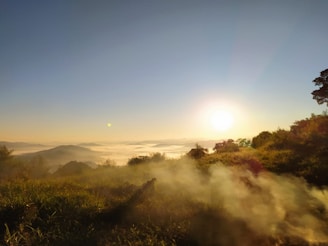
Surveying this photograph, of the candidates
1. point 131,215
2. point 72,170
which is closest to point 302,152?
point 131,215

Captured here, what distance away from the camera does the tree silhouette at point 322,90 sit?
2578 centimetres

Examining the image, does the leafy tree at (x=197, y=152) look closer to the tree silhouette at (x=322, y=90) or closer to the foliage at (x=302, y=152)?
the foliage at (x=302, y=152)

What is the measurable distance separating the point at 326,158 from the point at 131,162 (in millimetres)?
11148

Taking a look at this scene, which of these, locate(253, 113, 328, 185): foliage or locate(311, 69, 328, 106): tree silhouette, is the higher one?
locate(311, 69, 328, 106): tree silhouette

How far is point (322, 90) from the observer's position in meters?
26.0

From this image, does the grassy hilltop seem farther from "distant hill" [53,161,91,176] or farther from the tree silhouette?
the tree silhouette

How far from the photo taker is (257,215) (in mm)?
8523

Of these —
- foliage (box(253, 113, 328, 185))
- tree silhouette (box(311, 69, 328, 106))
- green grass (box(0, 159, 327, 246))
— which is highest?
tree silhouette (box(311, 69, 328, 106))

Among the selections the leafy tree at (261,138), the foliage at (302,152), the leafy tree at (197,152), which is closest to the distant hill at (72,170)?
the leafy tree at (197,152)

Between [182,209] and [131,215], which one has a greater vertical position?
[182,209]

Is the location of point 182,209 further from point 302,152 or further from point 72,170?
point 72,170

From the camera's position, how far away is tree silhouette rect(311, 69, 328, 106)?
2578 centimetres

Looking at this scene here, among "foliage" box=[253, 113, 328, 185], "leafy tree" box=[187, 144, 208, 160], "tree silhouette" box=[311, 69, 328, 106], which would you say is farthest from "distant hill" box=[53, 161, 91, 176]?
"tree silhouette" box=[311, 69, 328, 106]

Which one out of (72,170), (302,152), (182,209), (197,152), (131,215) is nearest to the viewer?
(131,215)
